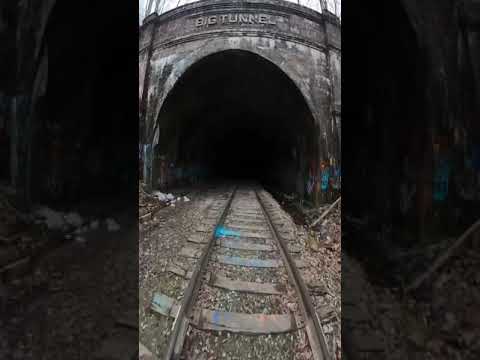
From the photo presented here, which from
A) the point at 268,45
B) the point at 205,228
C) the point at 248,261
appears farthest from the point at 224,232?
the point at 268,45

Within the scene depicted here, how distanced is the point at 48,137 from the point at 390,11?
464 centimetres

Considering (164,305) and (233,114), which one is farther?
(233,114)

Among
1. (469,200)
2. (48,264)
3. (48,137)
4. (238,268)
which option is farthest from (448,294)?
(48,137)

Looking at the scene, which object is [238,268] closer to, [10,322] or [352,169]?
[10,322]

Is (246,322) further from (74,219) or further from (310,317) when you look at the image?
(74,219)

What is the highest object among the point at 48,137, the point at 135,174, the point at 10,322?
the point at 48,137

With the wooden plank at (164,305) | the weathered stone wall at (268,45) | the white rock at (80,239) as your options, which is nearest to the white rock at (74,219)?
the white rock at (80,239)

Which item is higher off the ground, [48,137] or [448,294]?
[48,137]

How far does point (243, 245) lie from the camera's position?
3.80 meters

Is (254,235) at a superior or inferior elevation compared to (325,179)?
inferior

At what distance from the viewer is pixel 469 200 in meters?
2.27

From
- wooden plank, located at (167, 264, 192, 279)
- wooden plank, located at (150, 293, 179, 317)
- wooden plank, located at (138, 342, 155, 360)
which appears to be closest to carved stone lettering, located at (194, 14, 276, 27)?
wooden plank, located at (167, 264, 192, 279)

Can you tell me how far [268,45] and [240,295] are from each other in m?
7.37

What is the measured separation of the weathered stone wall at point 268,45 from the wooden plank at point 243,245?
401 cm
